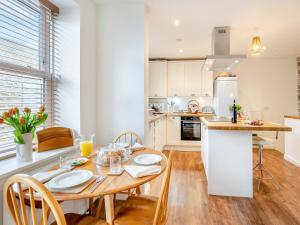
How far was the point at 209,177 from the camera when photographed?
2504 millimetres

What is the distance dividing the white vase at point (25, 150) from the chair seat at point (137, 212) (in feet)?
2.63

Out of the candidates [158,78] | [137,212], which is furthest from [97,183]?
[158,78]

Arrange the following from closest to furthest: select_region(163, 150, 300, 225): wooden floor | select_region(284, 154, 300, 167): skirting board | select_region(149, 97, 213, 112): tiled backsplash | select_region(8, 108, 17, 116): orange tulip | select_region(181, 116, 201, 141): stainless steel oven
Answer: select_region(8, 108, 17, 116): orange tulip
select_region(163, 150, 300, 225): wooden floor
select_region(284, 154, 300, 167): skirting board
select_region(181, 116, 201, 141): stainless steel oven
select_region(149, 97, 213, 112): tiled backsplash

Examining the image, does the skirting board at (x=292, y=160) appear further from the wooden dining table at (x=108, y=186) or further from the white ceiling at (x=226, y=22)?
the wooden dining table at (x=108, y=186)

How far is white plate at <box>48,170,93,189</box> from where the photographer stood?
1.03 meters

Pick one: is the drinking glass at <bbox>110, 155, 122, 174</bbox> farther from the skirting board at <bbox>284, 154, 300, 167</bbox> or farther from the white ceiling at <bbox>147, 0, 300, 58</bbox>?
the skirting board at <bbox>284, 154, 300, 167</bbox>

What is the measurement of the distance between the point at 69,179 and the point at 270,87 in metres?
5.85

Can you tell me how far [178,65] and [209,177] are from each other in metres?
3.46

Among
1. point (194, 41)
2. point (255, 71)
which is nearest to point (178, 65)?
point (194, 41)

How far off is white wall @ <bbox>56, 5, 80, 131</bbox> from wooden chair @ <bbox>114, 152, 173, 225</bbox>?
1143mm

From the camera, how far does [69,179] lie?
1.13m

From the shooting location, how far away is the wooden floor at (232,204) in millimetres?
1955

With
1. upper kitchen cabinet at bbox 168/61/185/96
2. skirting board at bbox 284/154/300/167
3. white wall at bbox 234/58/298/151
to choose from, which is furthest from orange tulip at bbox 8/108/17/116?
white wall at bbox 234/58/298/151

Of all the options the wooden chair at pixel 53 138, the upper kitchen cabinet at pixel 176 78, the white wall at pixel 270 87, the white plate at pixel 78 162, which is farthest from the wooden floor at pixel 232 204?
the upper kitchen cabinet at pixel 176 78
